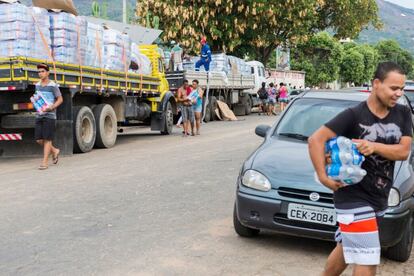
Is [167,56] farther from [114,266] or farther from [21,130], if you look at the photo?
[114,266]

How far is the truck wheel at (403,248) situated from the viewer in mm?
4699

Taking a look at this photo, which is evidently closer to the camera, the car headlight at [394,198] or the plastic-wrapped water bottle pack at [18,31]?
the car headlight at [394,198]

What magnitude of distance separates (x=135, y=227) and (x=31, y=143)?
6.81 meters

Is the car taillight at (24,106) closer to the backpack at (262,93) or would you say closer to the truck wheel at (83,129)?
the truck wheel at (83,129)

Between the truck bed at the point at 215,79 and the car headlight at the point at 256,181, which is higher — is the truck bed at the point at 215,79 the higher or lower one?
the higher one

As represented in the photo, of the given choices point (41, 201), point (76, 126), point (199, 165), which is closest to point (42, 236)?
point (41, 201)

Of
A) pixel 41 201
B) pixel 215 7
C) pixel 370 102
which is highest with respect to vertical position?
pixel 215 7

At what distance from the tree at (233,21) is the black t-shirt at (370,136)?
1069 inches

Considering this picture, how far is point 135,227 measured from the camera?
225 inches

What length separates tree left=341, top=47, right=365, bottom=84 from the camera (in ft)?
250

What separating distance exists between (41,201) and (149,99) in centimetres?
951

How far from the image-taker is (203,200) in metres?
7.02

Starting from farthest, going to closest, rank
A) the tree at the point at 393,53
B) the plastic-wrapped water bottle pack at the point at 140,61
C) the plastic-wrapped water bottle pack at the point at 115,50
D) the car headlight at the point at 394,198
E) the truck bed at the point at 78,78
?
the tree at the point at 393,53 → the plastic-wrapped water bottle pack at the point at 140,61 → the plastic-wrapped water bottle pack at the point at 115,50 → the truck bed at the point at 78,78 → the car headlight at the point at 394,198

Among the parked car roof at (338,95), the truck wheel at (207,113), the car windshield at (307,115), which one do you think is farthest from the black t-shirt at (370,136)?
the truck wheel at (207,113)
